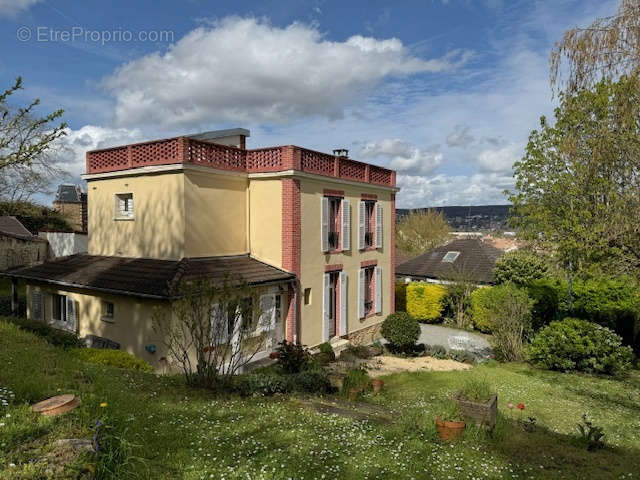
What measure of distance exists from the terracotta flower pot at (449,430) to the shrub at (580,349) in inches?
371

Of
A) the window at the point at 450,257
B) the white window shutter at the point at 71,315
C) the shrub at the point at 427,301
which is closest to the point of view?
the white window shutter at the point at 71,315

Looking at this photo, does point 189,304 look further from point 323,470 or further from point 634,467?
point 634,467

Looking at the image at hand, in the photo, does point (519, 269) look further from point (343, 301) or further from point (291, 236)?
point (291, 236)

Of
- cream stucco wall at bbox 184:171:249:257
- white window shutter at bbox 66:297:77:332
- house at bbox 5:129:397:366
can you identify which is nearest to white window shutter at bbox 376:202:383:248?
house at bbox 5:129:397:366

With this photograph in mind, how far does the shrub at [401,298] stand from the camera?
23.2 meters

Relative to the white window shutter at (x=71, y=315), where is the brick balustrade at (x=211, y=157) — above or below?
above

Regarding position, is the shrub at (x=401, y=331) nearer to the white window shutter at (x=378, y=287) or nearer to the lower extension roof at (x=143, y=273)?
the white window shutter at (x=378, y=287)

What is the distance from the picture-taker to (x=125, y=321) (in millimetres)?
12203

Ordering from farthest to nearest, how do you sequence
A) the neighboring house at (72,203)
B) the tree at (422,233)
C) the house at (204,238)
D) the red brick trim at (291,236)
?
the tree at (422,233)
the neighboring house at (72,203)
the red brick trim at (291,236)
the house at (204,238)

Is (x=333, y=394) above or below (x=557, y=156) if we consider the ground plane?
below

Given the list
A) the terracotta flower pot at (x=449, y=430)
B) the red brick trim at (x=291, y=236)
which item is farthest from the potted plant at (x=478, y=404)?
the red brick trim at (x=291, y=236)

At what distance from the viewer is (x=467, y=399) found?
264 inches

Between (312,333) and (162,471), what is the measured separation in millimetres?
10971

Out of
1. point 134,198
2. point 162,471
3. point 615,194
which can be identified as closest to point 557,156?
point 615,194
